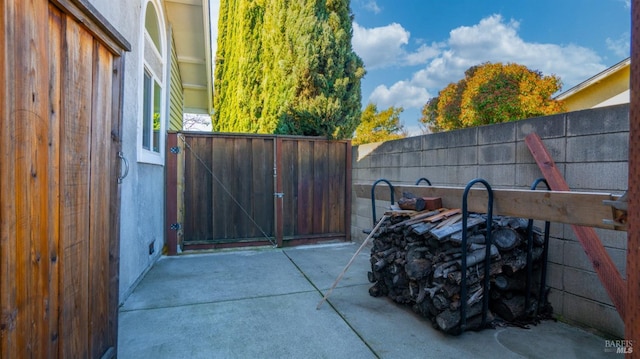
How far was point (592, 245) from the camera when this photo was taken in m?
2.23

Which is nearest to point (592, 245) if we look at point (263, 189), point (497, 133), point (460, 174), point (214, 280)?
point (497, 133)

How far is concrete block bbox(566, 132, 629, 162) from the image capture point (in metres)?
2.18

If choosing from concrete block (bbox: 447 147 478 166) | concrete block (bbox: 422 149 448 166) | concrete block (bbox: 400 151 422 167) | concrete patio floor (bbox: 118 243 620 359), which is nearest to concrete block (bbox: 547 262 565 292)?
concrete patio floor (bbox: 118 243 620 359)

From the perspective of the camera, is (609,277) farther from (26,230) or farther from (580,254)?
(26,230)

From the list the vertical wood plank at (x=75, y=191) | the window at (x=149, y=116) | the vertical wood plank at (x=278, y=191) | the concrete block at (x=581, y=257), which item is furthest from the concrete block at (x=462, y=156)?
the window at (x=149, y=116)

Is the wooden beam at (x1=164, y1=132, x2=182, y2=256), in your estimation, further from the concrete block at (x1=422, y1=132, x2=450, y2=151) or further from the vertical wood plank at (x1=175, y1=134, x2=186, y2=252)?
the concrete block at (x1=422, y1=132, x2=450, y2=151)

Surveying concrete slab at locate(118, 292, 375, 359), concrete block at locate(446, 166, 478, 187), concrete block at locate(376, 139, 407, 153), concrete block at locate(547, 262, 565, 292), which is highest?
concrete block at locate(376, 139, 407, 153)

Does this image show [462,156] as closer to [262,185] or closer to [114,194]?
[262,185]

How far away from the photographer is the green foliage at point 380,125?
16.7 m

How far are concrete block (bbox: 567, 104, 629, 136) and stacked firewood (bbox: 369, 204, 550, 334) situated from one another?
803 millimetres

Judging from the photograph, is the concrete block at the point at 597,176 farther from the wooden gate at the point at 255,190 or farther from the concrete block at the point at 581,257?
the wooden gate at the point at 255,190

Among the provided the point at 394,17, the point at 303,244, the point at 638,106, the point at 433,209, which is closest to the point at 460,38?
the point at 394,17

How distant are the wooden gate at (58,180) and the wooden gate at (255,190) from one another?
118 inches

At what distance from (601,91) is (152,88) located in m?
10.9
